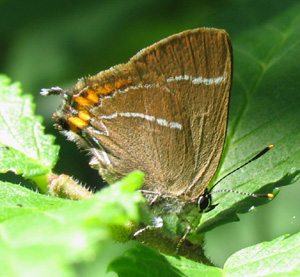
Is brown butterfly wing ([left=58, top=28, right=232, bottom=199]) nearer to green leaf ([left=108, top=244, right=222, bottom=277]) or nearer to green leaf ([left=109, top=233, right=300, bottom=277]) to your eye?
green leaf ([left=109, top=233, right=300, bottom=277])

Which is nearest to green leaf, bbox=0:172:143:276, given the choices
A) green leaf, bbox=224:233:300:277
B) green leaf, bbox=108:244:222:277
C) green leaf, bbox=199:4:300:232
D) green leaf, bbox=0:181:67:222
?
green leaf, bbox=0:181:67:222

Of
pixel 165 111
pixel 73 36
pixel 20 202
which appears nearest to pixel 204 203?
pixel 165 111

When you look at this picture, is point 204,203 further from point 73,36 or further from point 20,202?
point 73,36

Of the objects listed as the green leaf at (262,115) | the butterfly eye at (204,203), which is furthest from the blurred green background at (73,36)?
the butterfly eye at (204,203)

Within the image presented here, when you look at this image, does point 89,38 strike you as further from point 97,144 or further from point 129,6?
point 97,144

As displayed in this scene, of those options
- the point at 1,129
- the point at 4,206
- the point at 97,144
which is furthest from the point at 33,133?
the point at 4,206
